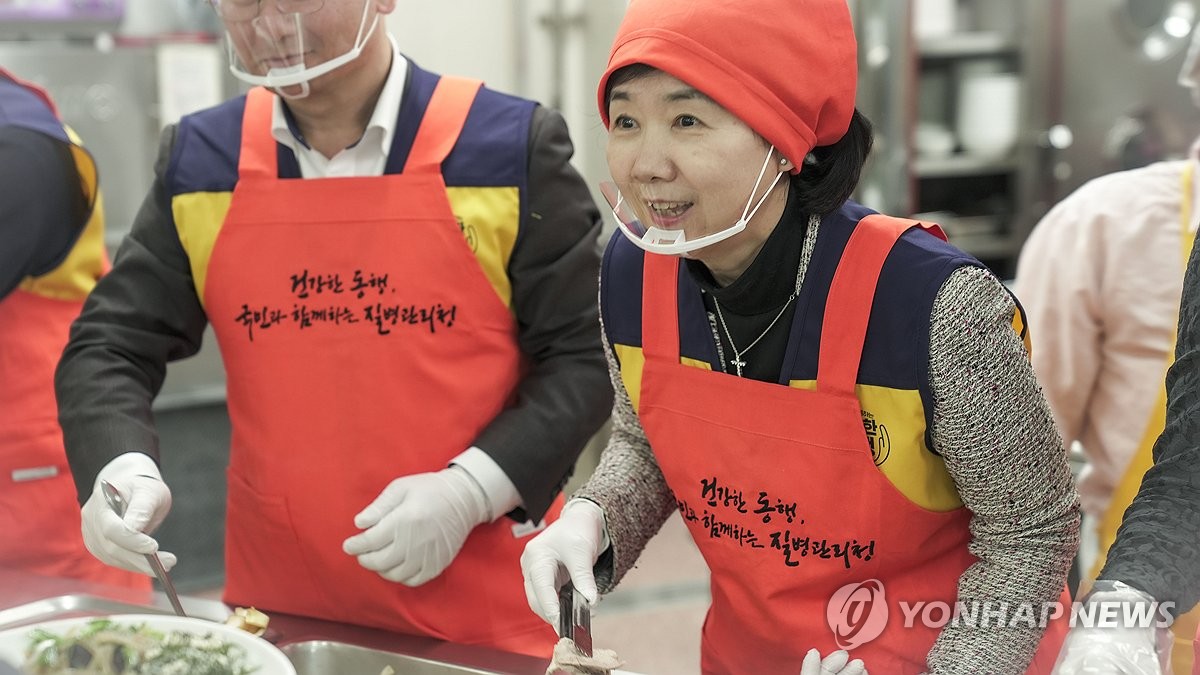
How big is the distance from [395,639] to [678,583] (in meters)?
2.89

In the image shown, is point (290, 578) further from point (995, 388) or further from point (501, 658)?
point (995, 388)

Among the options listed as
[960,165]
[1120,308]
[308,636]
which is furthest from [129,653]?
[960,165]

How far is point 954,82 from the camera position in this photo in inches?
191

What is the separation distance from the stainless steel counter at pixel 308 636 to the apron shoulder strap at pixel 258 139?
2.00 feet

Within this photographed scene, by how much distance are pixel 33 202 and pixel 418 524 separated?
801 mm

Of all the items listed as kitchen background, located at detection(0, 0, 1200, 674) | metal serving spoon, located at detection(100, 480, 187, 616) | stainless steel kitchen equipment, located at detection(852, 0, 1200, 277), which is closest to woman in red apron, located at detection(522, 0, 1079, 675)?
metal serving spoon, located at detection(100, 480, 187, 616)

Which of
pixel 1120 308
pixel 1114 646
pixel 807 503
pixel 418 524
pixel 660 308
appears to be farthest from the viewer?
pixel 1120 308

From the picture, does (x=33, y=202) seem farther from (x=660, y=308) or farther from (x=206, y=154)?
(x=660, y=308)

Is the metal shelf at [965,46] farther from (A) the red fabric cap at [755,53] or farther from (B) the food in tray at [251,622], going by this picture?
→ (B) the food in tray at [251,622]

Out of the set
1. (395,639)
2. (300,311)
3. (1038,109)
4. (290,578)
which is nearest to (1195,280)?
(395,639)

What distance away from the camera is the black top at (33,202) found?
191 cm

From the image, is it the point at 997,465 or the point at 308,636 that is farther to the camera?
the point at 308,636

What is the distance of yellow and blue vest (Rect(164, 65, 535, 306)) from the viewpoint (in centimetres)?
181

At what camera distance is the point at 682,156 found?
4.50ft
